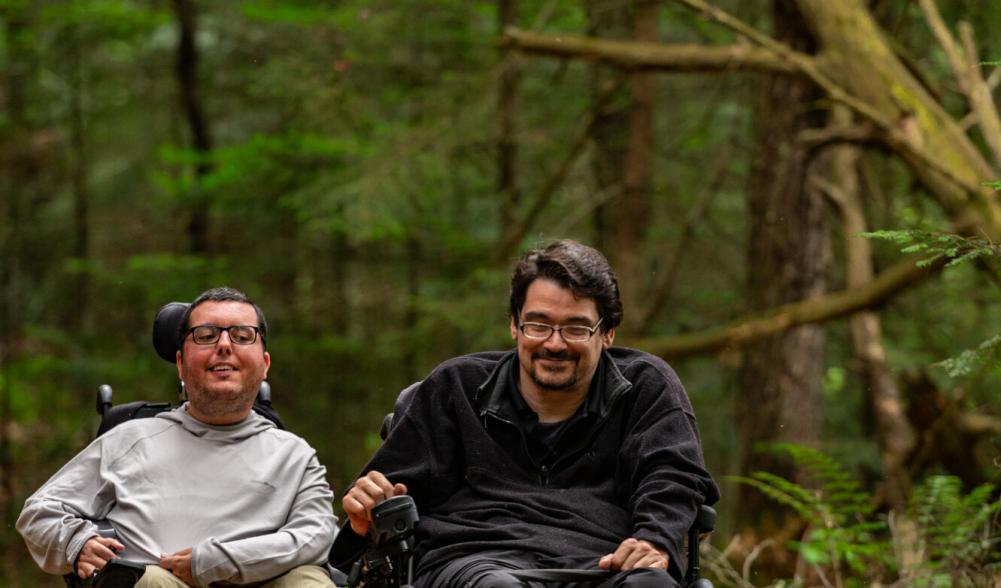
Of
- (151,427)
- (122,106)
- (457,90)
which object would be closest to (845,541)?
(151,427)

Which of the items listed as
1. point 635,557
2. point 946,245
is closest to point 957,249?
point 946,245

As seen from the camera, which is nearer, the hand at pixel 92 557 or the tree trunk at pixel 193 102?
the hand at pixel 92 557

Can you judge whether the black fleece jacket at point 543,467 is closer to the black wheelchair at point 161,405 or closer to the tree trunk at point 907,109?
the black wheelchair at point 161,405

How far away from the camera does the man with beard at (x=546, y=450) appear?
3053 mm

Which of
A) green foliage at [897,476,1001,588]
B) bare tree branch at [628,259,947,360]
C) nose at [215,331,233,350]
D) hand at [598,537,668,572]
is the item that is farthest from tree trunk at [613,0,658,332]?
hand at [598,537,668,572]

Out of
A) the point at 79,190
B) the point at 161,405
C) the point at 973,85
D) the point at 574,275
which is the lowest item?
the point at 161,405

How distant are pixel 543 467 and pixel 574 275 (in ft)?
1.74

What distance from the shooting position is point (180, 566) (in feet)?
9.85

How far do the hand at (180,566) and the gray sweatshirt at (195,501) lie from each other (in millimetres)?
23

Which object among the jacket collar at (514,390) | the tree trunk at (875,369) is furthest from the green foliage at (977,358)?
the tree trunk at (875,369)

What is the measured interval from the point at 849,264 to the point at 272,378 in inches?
251

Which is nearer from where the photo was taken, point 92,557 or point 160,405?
point 92,557

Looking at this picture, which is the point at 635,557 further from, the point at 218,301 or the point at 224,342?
the point at 218,301

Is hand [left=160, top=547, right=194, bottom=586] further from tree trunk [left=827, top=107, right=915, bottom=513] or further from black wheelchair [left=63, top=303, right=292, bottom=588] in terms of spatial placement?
tree trunk [left=827, top=107, right=915, bottom=513]
